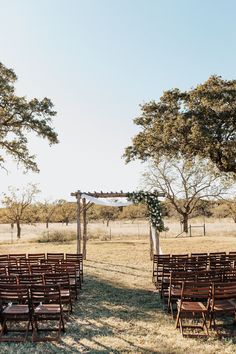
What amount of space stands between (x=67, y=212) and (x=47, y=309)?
150 feet

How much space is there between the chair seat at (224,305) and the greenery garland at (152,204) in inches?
349

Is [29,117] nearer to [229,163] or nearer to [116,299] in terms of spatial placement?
Answer: [229,163]

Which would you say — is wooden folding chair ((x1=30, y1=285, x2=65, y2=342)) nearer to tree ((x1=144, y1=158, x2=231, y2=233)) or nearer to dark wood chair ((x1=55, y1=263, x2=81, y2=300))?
dark wood chair ((x1=55, y1=263, x2=81, y2=300))

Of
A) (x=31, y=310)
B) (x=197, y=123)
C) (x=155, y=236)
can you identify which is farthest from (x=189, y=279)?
(x=197, y=123)

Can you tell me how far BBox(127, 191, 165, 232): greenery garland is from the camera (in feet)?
53.3

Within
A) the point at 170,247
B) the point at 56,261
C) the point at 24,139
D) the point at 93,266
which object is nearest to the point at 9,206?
the point at 24,139

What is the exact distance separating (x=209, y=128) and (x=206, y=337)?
41.2 ft

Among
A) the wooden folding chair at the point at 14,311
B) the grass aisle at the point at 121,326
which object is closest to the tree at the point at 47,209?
the grass aisle at the point at 121,326

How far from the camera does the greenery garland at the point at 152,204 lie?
16250mm

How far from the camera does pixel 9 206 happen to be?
38250 millimetres

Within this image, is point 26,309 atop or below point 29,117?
below

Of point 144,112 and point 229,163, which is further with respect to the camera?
point 144,112

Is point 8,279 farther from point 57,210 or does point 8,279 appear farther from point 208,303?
point 57,210

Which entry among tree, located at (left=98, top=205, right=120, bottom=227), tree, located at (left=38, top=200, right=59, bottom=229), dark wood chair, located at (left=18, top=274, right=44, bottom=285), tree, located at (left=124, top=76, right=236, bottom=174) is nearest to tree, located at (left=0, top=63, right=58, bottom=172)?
tree, located at (left=124, top=76, right=236, bottom=174)
